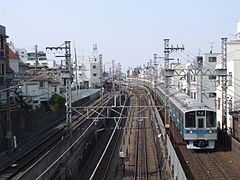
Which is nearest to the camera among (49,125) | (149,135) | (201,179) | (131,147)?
(201,179)

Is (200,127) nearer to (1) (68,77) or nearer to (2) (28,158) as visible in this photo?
(1) (68,77)

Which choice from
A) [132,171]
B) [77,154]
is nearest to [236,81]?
[132,171]

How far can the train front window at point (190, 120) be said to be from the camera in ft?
43.3

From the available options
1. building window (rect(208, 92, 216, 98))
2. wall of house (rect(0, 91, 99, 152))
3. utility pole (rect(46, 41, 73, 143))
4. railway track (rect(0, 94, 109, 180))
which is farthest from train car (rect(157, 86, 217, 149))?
building window (rect(208, 92, 216, 98))

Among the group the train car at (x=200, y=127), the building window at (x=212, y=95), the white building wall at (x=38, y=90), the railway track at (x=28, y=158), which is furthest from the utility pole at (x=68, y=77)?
the building window at (x=212, y=95)

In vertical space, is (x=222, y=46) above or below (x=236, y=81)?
above

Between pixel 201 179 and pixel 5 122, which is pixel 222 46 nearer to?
pixel 201 179

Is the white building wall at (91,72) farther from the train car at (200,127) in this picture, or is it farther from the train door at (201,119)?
the train door at (201,119)

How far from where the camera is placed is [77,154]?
14.1m

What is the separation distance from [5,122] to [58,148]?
130 inches

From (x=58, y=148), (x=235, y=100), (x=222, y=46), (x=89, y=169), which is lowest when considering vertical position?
(x=89, y=169)

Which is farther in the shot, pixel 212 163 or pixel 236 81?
pixel 236 81

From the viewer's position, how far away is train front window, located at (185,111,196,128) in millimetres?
13211

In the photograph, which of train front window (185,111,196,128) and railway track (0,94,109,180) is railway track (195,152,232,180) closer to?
train front window (185,111,196,128)
